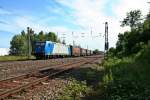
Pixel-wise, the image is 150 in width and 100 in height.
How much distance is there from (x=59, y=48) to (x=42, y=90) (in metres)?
54.5

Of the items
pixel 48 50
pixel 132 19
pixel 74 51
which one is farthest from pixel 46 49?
pixel 132 19

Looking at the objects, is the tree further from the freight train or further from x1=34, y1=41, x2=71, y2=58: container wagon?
x1=34, y1=41, x2=71, y2=58: container wagon

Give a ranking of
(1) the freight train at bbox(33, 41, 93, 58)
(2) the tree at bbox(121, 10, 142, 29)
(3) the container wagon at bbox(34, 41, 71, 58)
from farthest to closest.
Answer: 1. (2) the tree at bbox(121, 10, 142, 29)
2. (1) the freight train at bbox(33, 41, 93, 58)
3. (3) the container wagon at bbox(34, 41, 71, 58)

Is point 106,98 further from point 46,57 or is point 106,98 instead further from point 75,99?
point 46,57

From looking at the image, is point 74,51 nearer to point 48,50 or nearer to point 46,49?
point 48,50

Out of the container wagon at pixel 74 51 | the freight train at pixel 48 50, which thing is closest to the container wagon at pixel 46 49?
the freight train at pixel 48 50

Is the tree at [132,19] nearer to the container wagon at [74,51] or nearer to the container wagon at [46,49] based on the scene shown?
the container wagon at [74,51]

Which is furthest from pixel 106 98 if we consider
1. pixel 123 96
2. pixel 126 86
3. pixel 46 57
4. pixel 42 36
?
pixel 42 36

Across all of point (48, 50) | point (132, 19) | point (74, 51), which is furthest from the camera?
point (132, 19)

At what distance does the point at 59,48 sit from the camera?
69.4 metres

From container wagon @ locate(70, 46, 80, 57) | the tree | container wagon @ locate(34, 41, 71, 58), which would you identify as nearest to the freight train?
container wagon @ locate(34, 41, 71, 58)

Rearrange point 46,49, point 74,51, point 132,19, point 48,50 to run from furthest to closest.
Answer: point 132,19, point 74,51, point 48,50, point 46,49

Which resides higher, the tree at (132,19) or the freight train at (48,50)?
the tree at (132,19)

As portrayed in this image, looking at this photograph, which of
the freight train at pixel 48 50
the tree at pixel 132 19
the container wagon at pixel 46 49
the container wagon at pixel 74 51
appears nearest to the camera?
the container wagon at pixel 46 49
